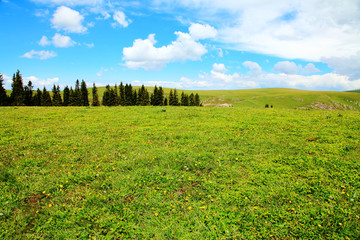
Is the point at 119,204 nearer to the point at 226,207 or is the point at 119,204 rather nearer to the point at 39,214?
the point at 39,214

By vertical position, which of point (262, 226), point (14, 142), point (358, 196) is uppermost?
point (14, 142)

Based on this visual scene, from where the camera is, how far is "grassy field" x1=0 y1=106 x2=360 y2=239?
16.4ft

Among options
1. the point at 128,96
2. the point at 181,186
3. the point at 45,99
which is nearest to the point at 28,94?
the point at 45,99

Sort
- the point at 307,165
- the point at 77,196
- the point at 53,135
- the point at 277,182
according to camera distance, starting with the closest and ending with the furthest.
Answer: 1. the point at 77,196
2. the point at 277,182
3. the point at 307,165
4. the point at 53,135

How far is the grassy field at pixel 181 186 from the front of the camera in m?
5.00

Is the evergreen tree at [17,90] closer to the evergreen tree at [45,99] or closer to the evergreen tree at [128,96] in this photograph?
the evergreen tree at [45,99]

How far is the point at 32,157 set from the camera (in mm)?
8805

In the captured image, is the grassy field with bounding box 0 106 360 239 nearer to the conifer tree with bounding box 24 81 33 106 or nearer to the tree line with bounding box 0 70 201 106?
the tree line with bounding box 0 70 201 106

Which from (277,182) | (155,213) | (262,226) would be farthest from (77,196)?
(277,182)

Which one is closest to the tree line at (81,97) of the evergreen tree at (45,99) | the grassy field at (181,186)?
the evergreen tree at (45,99)

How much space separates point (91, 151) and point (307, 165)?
11.2m

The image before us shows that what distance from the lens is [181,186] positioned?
6867mm

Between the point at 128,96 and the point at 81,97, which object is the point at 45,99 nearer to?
the point at 81,97

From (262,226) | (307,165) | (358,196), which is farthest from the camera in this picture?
(307,165)
